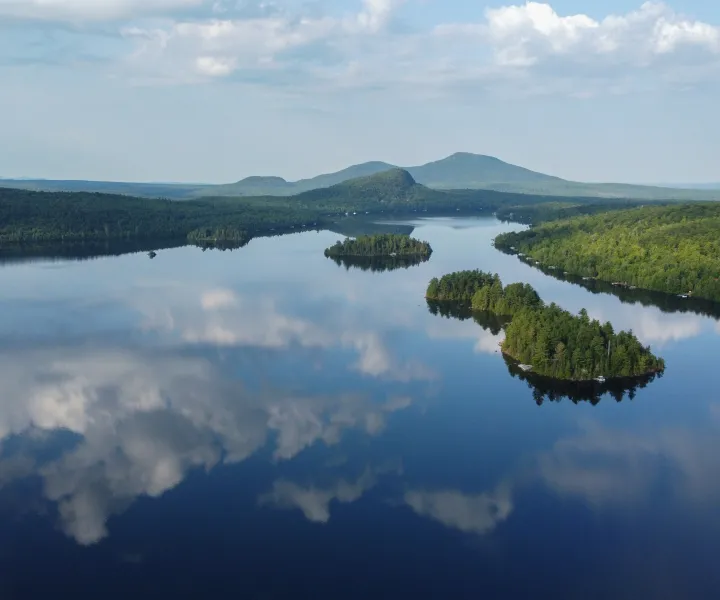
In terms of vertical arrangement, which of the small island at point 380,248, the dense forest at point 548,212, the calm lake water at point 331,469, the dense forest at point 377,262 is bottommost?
the calm lake water at point 331,469

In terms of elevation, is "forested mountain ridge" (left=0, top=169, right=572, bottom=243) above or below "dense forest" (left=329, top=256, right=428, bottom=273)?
above

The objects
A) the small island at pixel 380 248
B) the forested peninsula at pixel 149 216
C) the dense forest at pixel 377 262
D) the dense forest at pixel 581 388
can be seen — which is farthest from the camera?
the forested peninsula at pixel 149 216

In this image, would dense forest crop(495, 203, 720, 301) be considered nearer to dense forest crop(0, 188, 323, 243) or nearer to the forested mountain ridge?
the forested mountain ridge

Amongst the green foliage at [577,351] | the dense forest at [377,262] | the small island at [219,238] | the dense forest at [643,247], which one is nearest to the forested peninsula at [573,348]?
the green foliage at [577,351]

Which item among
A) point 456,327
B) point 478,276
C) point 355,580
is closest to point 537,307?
point 456,327

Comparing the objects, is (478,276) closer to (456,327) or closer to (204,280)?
(456,327)

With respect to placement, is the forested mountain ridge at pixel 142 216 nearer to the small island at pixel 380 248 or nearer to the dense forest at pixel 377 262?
the small island at pixel 380 248

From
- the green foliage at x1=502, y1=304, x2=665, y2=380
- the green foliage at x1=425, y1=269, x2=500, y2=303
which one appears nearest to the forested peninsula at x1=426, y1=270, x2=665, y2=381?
the green foliage at x1=502, y1=304, x2=665, y2=380
